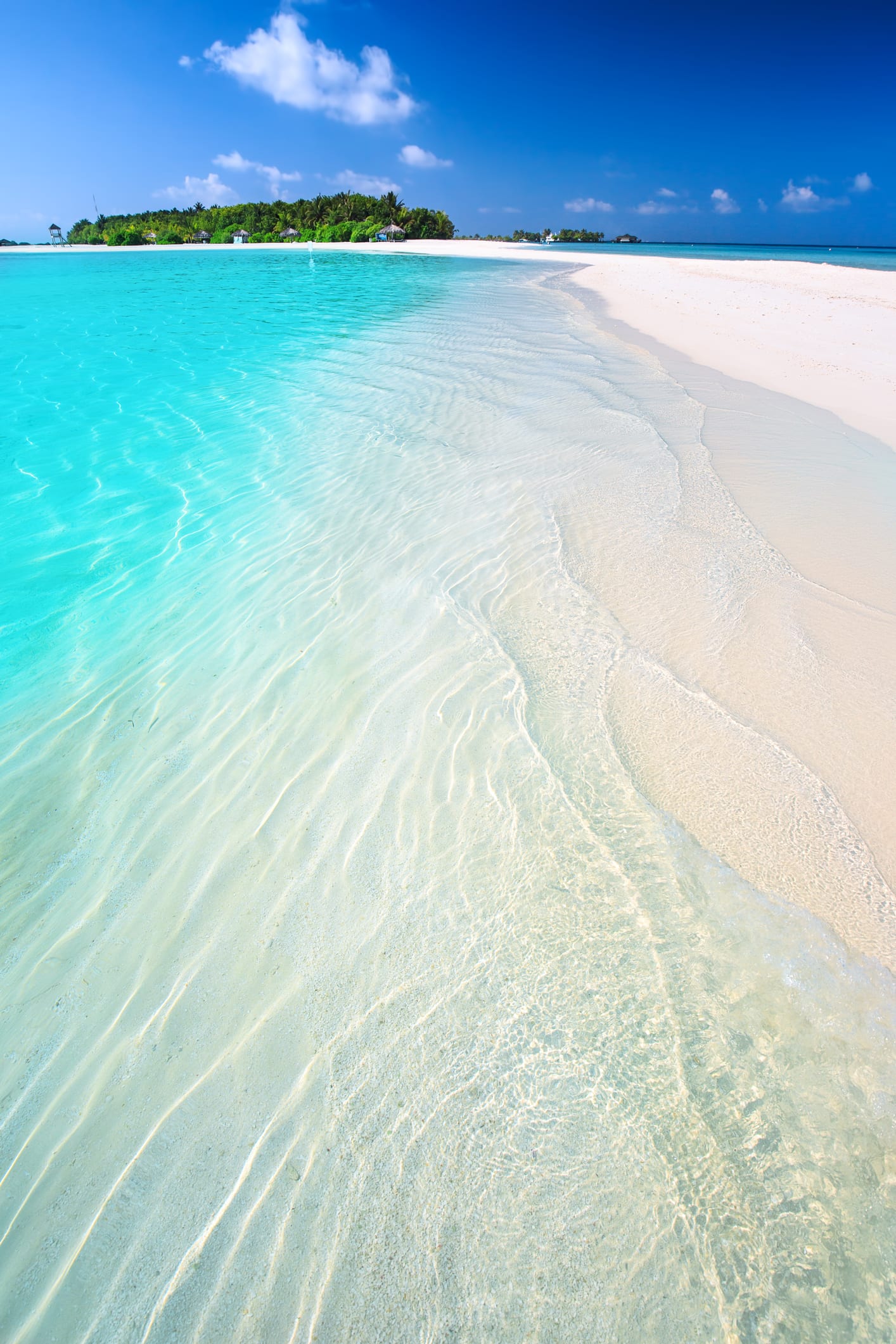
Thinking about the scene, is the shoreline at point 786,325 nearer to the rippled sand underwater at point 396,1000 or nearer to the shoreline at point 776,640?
the shoreline at point 776,640

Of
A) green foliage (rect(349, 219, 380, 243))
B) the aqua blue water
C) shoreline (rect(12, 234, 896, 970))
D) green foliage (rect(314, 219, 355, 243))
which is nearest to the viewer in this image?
shoreline (rect(12, 234, 896, 970))

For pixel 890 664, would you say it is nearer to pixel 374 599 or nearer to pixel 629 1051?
pixel 629 1051

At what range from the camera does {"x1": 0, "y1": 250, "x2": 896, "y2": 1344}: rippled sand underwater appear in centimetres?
161

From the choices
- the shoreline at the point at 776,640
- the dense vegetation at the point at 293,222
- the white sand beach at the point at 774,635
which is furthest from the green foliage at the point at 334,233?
the white sand beach at the point at 774,635

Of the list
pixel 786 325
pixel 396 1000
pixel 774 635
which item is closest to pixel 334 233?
pixel 786 325

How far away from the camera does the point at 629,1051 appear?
2.00m

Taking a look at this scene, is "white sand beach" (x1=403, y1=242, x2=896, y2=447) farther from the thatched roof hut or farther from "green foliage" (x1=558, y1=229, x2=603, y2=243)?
"green foliage" (x1=558, y1=229, x2=603, y2=243)

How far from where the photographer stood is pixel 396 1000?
7.16 feet

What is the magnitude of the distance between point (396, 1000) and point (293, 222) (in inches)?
4451

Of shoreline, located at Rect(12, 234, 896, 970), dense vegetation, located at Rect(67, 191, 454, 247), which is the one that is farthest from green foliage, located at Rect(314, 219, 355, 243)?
shoreline, located at Rect(12, 234, 896, 970)

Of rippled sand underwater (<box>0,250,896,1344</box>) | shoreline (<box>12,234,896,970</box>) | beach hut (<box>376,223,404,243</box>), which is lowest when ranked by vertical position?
rippled sand underwater (<box>0,250,896,1344</box>)

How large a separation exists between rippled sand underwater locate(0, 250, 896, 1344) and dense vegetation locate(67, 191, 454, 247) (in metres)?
97.8

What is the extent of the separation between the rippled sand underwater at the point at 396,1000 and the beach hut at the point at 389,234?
95.9 metres

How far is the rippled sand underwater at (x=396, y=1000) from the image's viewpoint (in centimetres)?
161
